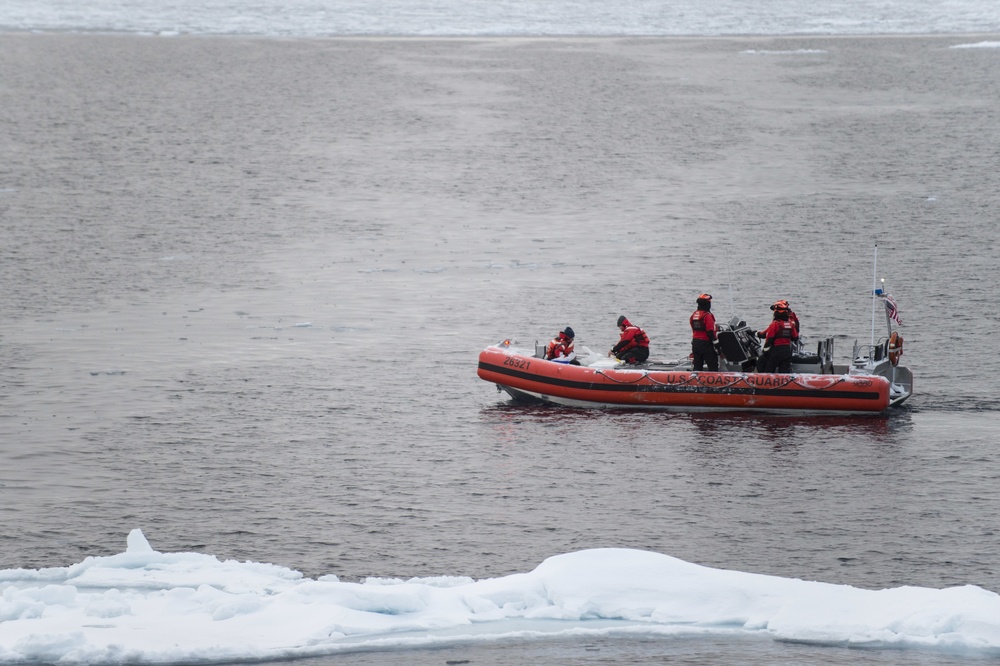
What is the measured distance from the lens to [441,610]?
14836 millimetres

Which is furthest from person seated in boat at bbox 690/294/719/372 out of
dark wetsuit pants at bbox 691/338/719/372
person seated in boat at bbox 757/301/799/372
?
person seated in boat at bbox 757/301/799/372

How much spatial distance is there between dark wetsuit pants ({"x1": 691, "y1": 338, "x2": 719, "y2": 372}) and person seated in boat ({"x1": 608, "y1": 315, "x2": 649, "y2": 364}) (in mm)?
1113

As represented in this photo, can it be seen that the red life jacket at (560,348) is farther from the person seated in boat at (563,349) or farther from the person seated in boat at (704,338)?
the person seated in boat at (704,338)

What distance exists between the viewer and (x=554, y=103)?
64.8 metres

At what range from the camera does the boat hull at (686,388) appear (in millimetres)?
23156

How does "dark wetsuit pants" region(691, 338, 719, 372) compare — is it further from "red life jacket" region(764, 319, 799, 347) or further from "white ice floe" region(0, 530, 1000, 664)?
"white ice floe" region(0, 530, 1000, 664)

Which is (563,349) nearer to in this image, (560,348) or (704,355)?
(560,348)

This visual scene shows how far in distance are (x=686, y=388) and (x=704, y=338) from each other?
0.93 meters

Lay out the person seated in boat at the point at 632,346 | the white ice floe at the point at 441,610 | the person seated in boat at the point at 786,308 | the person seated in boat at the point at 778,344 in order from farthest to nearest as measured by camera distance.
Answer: the person seated in boat at the point at 632,346 → the person seated in boat at the point at 778,344 → the person seated in boat at the point at 786,308 → the white ice floe at the point at 441,610

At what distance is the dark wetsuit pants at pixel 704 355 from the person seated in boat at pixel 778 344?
2.48ft

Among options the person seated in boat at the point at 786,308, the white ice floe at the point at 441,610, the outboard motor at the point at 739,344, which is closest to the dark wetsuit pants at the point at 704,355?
the outboard motor at the point at 739,344

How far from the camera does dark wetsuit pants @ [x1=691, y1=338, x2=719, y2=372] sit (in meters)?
23.7

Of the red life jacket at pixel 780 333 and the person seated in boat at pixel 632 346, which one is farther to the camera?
the person seated in boat at pixel 632 346

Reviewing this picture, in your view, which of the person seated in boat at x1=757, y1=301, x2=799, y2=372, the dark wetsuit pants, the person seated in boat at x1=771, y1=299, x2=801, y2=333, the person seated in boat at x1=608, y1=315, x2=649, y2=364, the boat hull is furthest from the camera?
the person seated in boat at x1=608, y1=315, x2=649, y2=364
